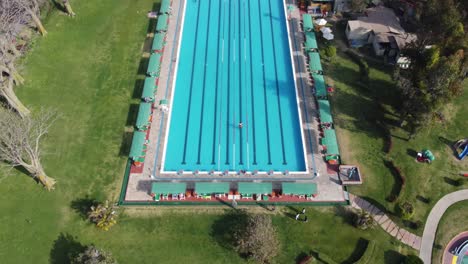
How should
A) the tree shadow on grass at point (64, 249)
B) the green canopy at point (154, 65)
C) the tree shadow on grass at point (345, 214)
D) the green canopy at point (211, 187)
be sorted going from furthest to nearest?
the green canopy at point (154, 65) → the green canopy at point (211, 187) → the tree shadow on grass at point (345, 214) → the tree shadow on grass at point (64, 249)

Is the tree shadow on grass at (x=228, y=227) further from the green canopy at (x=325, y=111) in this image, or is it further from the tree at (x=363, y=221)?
the green canopy at (x=325, y=111)

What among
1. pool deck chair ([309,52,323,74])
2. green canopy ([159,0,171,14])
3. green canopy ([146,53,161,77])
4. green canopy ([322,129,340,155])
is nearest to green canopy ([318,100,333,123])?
green canopy ([322,129,340,155])

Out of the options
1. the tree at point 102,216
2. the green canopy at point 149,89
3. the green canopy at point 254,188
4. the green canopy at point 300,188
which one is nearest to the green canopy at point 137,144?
the green canopy at point 149,89

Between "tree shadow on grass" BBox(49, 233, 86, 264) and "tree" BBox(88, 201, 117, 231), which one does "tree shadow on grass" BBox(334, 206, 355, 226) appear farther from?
"tree shadow on grass" BBox(49, 233, 86, 264)

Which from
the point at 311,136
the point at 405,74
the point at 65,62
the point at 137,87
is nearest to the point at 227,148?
the point at 311,136

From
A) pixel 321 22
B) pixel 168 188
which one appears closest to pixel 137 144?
pixel 168 188

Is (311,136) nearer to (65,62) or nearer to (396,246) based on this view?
(396,246)
